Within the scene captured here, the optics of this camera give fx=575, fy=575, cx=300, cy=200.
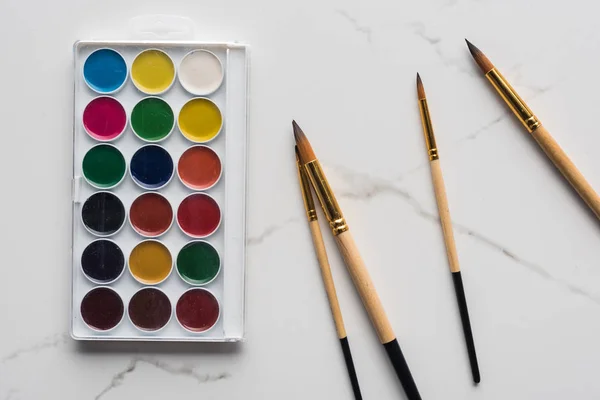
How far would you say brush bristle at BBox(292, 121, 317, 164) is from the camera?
0.64 meters

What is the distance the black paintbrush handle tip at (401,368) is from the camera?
0.65 meters

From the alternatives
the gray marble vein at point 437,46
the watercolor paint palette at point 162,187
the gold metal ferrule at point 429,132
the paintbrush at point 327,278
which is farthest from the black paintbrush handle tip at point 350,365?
the gray marble vein at point 437,46

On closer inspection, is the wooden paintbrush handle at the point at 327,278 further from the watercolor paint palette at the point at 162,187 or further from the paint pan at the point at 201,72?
the paint pan at the point at 201,72

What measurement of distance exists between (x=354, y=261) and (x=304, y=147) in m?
0.14

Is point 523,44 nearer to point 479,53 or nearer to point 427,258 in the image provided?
point 479,53

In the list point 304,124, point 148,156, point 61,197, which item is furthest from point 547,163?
point 61,197

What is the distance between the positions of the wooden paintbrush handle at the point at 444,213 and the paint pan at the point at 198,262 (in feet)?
0.85

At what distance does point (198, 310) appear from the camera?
65cm

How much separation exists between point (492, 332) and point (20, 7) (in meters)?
0.68

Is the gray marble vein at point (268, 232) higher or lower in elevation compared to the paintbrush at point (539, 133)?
lower

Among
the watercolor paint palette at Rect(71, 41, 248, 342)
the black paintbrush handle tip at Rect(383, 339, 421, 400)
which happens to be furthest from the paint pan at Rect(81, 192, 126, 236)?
the black paintbrush handle tip at Rect(383, 339, 421, 400)

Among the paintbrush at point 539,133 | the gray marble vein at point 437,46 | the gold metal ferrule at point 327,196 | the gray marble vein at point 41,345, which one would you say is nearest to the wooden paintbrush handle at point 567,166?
the paintbrush at point 539,133

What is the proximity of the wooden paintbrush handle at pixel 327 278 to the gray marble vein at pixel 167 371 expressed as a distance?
0.47 feet

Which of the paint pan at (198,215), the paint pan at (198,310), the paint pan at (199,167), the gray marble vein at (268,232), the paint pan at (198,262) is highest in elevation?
the paint pan at (199,167)
